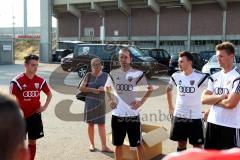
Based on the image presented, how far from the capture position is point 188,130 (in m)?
5.66

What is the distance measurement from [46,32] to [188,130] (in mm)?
37408

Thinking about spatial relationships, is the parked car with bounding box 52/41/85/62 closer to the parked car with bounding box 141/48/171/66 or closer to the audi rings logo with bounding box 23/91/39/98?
the parked car with bounding box 141/48/171/66

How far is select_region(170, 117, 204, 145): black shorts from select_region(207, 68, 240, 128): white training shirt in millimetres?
829

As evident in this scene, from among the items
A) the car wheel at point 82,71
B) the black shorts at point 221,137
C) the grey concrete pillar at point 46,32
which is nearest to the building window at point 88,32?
the grey concrete pillar at point 46,32

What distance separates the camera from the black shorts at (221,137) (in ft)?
15.1

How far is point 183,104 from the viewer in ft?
18.7

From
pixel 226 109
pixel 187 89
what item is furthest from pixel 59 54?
pixel 226 109

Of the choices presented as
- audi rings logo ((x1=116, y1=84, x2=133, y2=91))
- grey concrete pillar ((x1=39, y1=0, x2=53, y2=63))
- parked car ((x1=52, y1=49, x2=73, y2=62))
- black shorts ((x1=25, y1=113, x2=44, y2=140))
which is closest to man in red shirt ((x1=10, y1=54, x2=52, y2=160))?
black shorts ((x1=25, y1=113, x2=44, y2=140))

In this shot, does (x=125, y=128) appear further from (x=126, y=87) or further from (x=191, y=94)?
(x=191, y=94)

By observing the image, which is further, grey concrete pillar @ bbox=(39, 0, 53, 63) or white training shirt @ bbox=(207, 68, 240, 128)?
grey concrete pillar @ bbox=(39, 0, 53, 63)

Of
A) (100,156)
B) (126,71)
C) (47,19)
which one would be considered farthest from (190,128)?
(47,19)

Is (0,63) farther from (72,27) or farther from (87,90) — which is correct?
(87,90)

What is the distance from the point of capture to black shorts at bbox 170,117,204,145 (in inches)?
221

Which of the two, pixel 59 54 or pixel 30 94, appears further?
pixel 59 54
